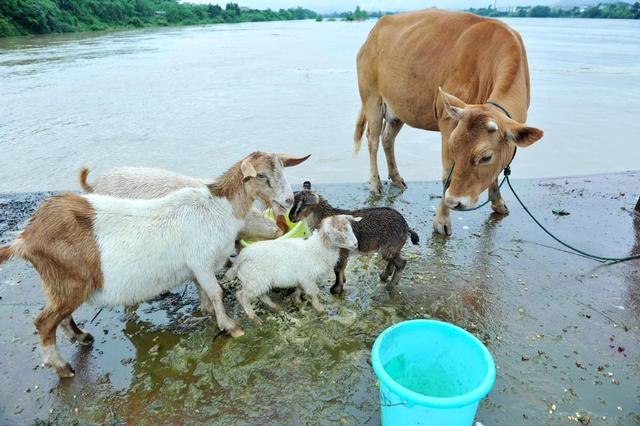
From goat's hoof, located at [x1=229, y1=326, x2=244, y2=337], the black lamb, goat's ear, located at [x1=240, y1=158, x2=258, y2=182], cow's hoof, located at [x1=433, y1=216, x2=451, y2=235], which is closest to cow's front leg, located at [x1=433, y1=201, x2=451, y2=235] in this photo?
cow's hoof, located at [x1=433, y1=216, x2=451, y2=235]

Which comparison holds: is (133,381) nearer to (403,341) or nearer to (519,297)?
(403,341)

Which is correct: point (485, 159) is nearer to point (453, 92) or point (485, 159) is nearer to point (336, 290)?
point (453, 92)

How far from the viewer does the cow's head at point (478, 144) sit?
372 cm

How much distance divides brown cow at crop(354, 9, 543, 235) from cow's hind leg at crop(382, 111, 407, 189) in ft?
0.05

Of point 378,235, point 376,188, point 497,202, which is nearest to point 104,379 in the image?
point 378,235

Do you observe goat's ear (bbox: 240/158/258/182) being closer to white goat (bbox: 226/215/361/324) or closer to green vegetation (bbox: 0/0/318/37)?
white goat (bbox: 226/215/361/324)

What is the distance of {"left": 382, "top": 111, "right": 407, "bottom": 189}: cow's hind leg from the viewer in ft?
21.0

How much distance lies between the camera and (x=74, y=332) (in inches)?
129

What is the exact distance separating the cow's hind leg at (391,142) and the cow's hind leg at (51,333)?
15.2ft

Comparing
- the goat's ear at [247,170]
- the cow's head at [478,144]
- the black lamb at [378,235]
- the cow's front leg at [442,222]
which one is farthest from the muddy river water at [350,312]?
the goat's ear at [247,170]

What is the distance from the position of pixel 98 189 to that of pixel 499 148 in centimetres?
373

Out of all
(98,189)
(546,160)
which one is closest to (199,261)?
(98,189)

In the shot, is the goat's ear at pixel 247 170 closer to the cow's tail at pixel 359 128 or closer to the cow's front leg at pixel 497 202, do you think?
the cow's front leg at pixel 497 202

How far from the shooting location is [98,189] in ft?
13.6
